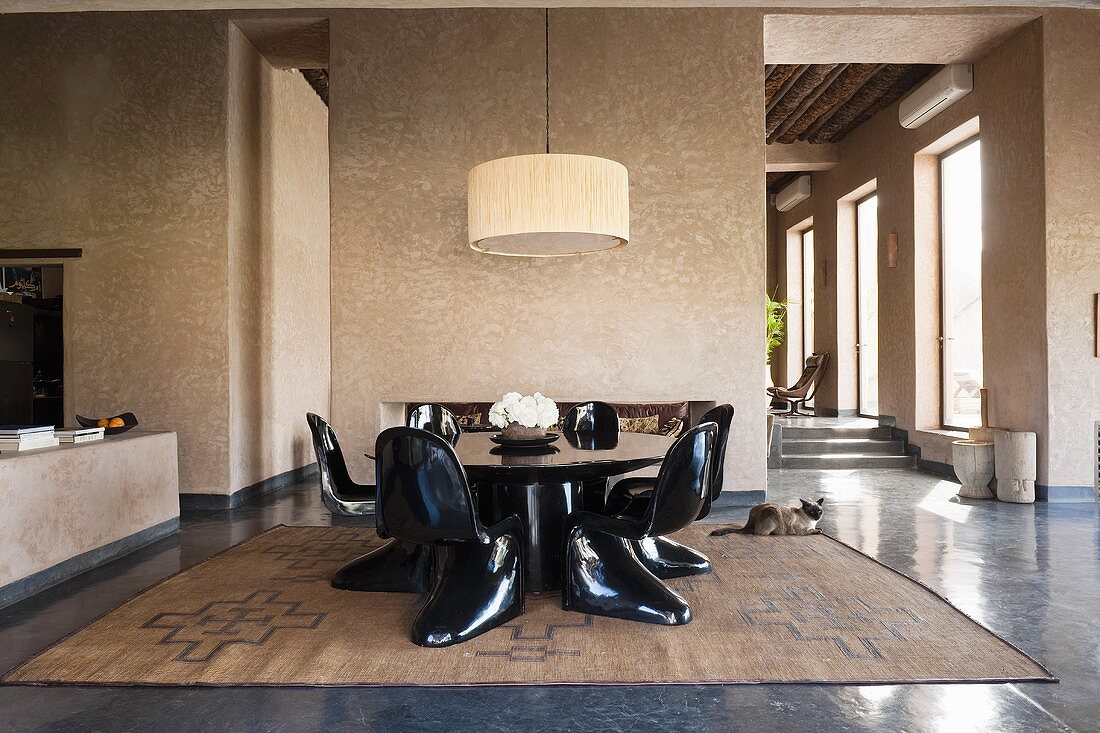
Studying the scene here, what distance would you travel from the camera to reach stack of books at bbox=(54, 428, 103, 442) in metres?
4.16

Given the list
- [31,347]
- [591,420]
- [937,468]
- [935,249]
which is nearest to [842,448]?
[937,468]

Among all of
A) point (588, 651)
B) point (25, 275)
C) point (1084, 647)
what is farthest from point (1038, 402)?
point (25, 275)

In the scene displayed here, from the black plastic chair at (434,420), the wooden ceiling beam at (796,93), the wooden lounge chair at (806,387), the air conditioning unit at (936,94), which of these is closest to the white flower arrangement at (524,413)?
the black plastic chair at (434,420)

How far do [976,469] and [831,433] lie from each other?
2.39 metres

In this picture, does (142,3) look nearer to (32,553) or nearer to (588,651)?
(32,553)

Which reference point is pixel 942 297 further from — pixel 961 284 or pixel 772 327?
pixel 772 327

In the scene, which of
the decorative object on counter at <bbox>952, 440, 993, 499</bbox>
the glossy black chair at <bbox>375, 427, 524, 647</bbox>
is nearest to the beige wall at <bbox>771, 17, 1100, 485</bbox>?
the decorative object on counter at <bbox>952, 440, 993, 499</bbox>

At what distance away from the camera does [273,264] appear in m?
7.04

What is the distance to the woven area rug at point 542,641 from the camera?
8.53ft

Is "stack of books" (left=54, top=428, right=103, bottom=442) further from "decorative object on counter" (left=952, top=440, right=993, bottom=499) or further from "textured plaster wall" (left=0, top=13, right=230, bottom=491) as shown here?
"decorative object on counter" (left=952, top=440, right=993, bottom=499)

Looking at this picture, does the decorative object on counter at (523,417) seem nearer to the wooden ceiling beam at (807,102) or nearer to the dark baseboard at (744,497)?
the dark baseboard at (744,497)

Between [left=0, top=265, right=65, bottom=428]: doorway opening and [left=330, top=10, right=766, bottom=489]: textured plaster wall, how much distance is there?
8.89 feet

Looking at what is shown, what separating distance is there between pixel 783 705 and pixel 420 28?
5431 millimetres

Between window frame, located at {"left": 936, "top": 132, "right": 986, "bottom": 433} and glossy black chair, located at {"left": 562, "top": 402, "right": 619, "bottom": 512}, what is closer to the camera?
glossy black chair, located at {"left": 562, "top": 402, "right": 619, "bottom": 512}
